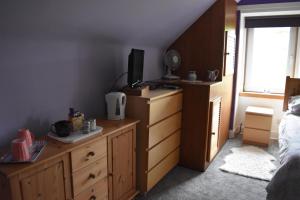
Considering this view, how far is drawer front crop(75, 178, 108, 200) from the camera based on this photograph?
1675mm

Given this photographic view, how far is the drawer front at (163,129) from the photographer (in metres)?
2.29

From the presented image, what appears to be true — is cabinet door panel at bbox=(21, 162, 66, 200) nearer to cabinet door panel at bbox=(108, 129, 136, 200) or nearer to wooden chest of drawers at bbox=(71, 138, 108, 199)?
wooden chest of drawers at bbox=(71, 138, 108, 199)

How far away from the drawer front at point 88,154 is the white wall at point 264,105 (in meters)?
3.06

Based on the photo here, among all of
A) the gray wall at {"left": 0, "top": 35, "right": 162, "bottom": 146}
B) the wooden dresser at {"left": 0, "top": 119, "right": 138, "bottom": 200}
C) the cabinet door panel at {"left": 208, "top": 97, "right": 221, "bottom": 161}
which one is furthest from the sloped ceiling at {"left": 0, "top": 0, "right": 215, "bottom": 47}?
the cabinet door panel at {"left": 208, "top": 97, "right": 221, "bottom": 161}

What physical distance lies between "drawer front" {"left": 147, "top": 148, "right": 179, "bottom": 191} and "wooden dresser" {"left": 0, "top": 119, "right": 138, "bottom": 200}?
7.3 inches

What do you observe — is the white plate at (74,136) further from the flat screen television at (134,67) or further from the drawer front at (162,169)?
the drawer front at (162,169)

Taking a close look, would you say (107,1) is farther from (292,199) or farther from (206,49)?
(292,199)

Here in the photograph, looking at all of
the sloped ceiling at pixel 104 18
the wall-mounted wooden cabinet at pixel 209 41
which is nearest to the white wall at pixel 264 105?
the wall-mounted wooden cabinet at pixel 209 41

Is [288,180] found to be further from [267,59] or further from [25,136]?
[267,59]

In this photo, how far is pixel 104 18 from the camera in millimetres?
1981

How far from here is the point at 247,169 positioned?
9.52 feet

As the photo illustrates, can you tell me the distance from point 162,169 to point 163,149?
23 cm

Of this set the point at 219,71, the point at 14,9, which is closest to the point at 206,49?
the point at 219,71

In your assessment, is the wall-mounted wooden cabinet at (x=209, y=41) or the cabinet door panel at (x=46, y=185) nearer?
the cabinet door panel at (x=46, y=185)
